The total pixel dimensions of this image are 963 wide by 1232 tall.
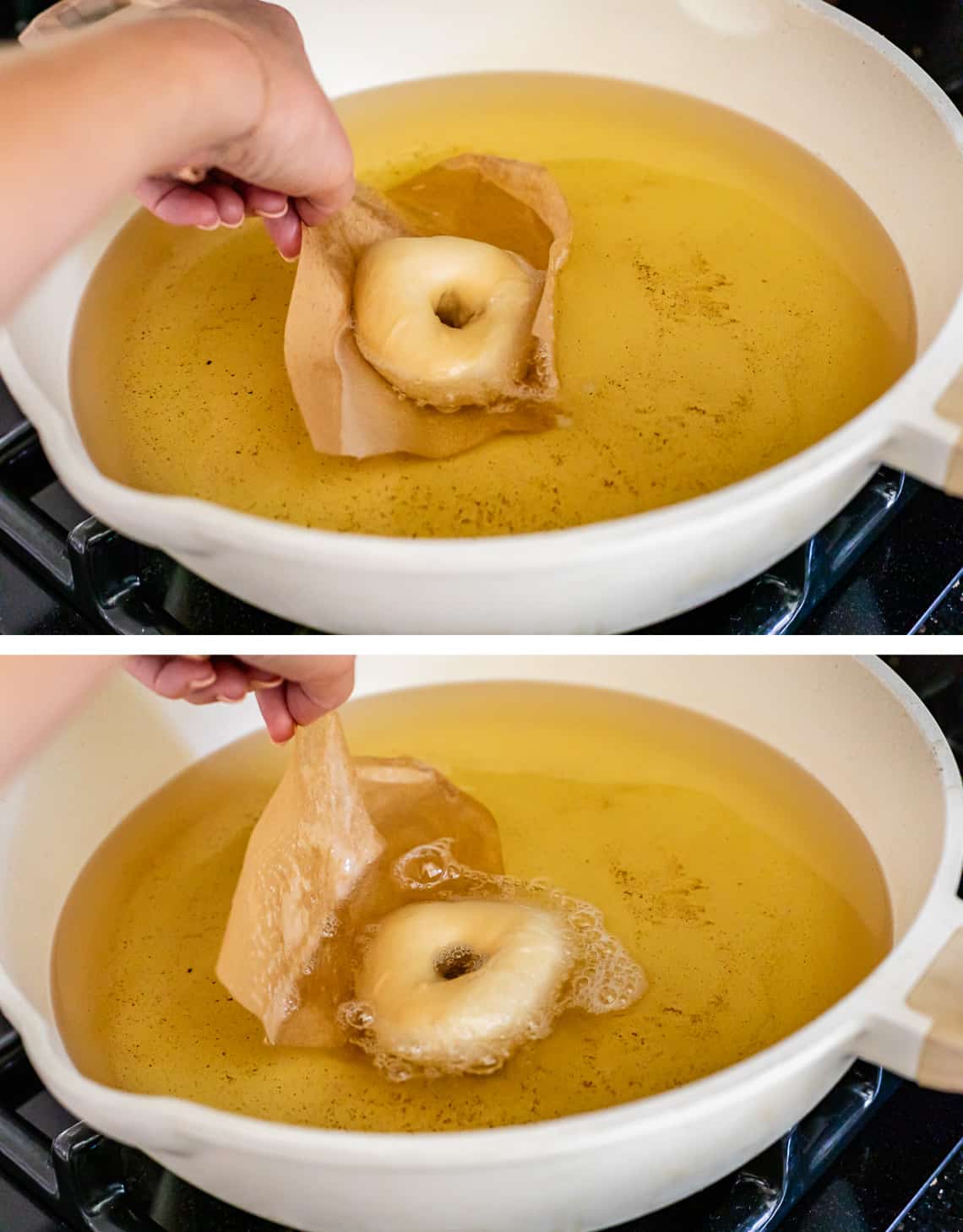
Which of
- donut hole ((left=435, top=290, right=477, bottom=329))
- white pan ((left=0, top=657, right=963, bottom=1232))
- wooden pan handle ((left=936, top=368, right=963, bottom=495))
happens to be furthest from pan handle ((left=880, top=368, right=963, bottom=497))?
donut hole ((left=435, top=290, right=477, bottom=329))

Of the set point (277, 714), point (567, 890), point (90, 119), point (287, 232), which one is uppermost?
point (90, 119)

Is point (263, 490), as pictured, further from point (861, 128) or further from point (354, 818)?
point (861, 128)

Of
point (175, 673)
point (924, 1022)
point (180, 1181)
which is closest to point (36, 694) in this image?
point (175, 673)

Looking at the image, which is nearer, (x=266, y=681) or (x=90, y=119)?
(x=90, y=119)

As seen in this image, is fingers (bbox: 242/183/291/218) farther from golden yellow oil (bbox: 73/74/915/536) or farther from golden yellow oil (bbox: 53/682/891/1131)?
golden yellow oil (bbox: 53/682/891/1131)

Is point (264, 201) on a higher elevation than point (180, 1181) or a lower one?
higher

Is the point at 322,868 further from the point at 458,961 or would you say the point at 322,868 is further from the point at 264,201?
the point at 264,201

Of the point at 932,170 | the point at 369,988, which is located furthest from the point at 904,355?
the point at 369,988

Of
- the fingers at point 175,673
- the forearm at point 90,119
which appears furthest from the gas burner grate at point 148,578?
the forearm at point 90,119
